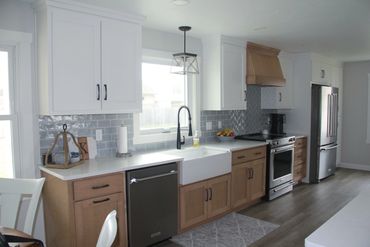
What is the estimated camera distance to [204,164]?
329cm

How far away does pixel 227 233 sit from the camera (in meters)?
3.25

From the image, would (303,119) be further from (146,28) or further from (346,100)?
(146,28)

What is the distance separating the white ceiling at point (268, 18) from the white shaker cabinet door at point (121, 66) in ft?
0.65

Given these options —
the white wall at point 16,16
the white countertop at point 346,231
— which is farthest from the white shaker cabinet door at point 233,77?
the white countertop at point 346,231

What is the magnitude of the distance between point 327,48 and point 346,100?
2235 mm

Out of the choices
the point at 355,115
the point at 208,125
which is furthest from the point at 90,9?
the point at 355,115

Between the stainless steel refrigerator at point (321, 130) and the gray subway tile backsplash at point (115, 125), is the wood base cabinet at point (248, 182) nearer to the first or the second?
the gray subway tile backsplash at point (115, 125)

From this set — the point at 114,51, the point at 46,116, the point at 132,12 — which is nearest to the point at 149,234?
the point at 46,116

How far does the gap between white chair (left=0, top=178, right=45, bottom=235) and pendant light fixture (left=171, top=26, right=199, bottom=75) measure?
181 centimetres

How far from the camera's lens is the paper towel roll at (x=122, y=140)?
10.1 feet

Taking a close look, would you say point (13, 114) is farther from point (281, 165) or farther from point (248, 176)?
point (281, 165)

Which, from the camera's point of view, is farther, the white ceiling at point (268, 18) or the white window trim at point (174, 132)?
the white window trim at point (174, 132)

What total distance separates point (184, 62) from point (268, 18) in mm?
981

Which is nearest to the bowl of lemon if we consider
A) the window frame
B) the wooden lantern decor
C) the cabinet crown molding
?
the cabinet crown molding
